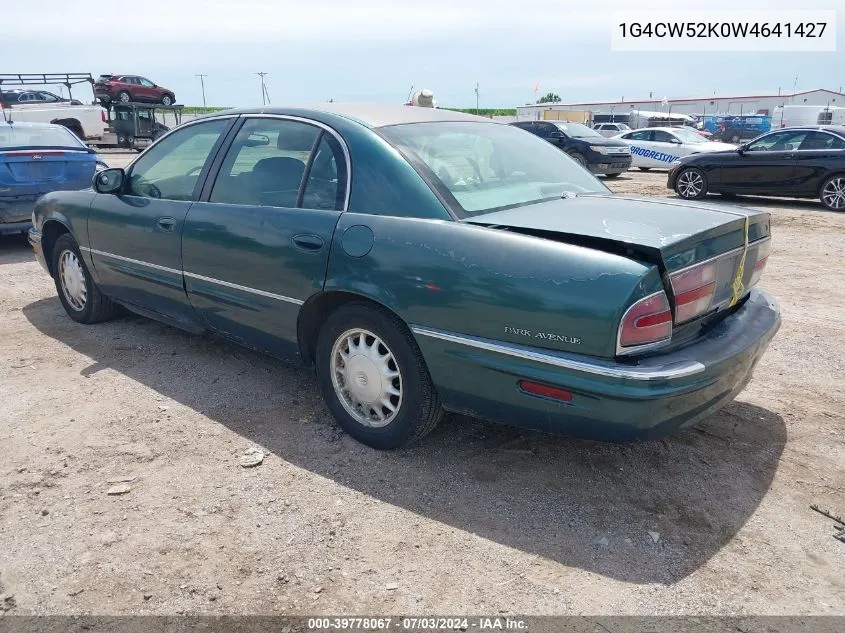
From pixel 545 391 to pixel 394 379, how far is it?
31.4 inches

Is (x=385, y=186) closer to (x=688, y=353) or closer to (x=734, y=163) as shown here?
(x=688, y=353)

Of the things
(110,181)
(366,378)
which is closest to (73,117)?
(110,181)

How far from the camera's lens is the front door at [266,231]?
128 inches

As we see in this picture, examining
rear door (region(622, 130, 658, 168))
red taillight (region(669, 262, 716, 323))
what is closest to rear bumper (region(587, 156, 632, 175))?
rear door (region(622, 130, 658, 168))

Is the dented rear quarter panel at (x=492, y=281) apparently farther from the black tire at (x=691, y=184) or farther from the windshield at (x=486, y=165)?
the black tire at (x=691, y=184)

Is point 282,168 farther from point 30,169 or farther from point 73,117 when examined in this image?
point 73,117

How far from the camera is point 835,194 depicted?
11.3m

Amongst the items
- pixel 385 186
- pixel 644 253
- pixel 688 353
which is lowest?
pixel 688 353

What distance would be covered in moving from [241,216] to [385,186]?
3.13ft

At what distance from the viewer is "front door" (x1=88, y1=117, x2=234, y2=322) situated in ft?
13.0

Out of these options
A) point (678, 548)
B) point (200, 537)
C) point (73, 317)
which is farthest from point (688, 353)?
point (73, 317)

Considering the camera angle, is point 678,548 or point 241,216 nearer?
point 678,548

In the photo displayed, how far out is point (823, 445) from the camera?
331 cm

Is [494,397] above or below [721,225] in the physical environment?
below
